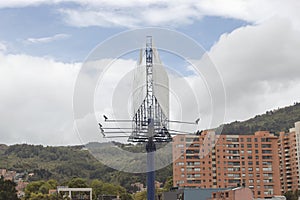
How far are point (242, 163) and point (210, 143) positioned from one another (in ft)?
14.7

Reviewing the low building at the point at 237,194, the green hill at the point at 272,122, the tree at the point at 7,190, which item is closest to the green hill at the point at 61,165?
the green hill at the point at 272,122

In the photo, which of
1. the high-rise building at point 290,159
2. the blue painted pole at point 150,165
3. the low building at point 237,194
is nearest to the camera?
the blue painted pole at point 150,165

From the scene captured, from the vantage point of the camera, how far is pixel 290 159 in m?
78.2

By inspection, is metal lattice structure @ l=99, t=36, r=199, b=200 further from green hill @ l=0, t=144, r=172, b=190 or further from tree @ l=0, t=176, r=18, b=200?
green hill @ l=0, t=144, r=172, b=190

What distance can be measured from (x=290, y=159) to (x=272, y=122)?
133 feet

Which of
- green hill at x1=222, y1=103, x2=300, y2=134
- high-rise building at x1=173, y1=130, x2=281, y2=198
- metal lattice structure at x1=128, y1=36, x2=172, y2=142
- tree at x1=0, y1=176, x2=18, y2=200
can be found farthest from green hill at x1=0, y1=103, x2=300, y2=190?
metal lattice structure at x1=128, y1=36, x2=172, y2=142

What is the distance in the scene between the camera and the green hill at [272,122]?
363 ft

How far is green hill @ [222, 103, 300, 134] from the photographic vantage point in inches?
4350

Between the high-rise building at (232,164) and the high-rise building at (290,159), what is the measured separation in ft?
32.6

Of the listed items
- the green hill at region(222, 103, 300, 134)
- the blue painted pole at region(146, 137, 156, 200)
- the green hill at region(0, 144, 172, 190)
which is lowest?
the blue painted pole at region(146, 137, 156, 200)

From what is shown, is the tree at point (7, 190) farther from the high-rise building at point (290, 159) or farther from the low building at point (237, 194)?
the high-rise building at point (290, 159)

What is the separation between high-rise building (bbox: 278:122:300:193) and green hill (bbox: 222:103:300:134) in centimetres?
2534

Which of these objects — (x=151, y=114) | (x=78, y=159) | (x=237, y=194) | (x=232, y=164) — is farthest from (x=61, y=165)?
(x=151, y=114)

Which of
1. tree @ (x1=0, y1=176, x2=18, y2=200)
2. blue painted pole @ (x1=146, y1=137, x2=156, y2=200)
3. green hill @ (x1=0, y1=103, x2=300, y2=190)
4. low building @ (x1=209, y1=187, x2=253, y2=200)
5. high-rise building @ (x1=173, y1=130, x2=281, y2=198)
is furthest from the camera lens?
green hill @ (x1=0, y1=103, x2=300, y2=190)
